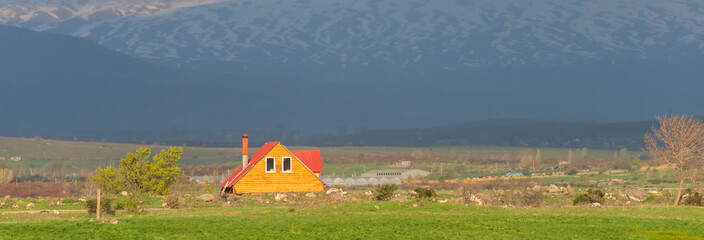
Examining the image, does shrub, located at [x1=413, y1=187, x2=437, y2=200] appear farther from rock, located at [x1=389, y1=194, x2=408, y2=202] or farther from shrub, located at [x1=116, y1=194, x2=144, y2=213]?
shrub, located at [x1=116, y1=194, x2=144, y2=213]

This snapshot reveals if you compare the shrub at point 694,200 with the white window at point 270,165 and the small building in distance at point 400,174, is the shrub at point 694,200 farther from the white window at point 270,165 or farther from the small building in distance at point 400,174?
the small building in distance at point 400,174

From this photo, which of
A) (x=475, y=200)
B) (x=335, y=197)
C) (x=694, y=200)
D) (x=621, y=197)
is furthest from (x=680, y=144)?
(x=335, y=197)

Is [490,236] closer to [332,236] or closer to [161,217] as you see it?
[332,236]

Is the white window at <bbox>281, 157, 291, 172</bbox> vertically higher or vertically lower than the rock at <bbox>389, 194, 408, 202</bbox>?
higher

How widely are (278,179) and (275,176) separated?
0.34 metres

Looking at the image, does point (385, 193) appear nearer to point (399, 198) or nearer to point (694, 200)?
point (399, 198)

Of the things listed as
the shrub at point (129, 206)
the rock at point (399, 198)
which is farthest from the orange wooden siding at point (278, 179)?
the shrub at point (129, 206)

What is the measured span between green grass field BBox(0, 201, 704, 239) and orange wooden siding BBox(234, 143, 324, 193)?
13.7 metres

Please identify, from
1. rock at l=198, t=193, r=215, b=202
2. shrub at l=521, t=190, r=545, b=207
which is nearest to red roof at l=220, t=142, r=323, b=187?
rock at l=198, t=193, r=215, b=202

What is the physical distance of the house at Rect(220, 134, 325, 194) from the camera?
63.9 meters

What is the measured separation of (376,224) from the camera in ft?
132

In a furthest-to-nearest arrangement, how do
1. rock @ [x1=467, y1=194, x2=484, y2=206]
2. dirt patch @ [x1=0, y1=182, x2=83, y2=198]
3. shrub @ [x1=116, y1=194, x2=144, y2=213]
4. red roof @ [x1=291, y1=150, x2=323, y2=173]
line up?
1. dirt patch @ [x1=0, y1=182, x2=83, y2=198]
2. red roof @ [x1=291, y1=150, x2=323, y2=173]
3. rock @ [x1=467, y1=194, x2=484, y2=206]
4. shrub @ [x1=116, y1=194, x2=144, y2=213]

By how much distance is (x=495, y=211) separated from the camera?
48250mm

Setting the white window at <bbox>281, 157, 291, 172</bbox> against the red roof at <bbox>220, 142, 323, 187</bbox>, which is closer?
the red roof at <bbox>220, 142, 323, 187</bbox>
